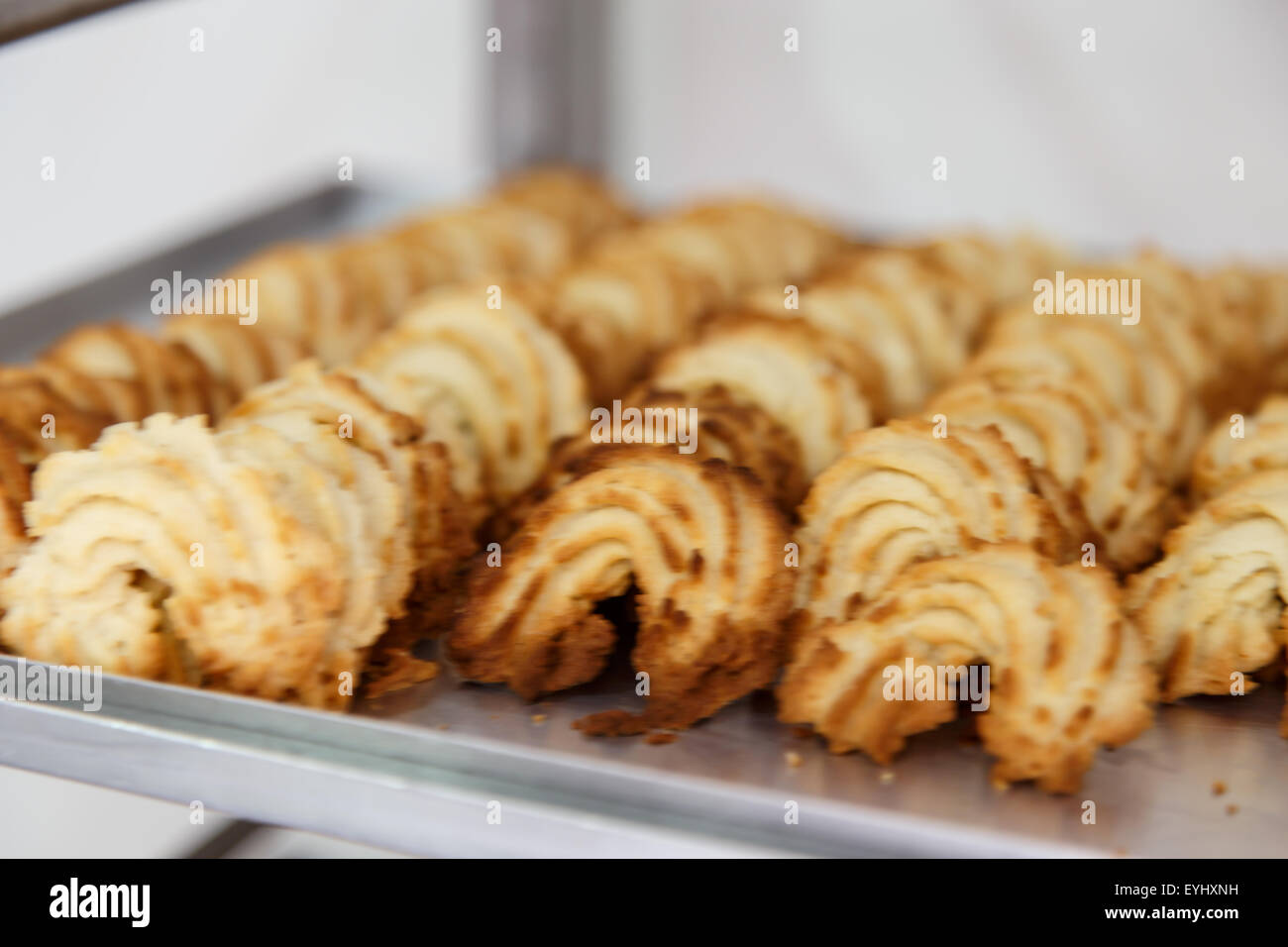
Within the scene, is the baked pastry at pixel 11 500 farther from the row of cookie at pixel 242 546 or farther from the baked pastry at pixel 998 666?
the baked pastry at pixel 998 666

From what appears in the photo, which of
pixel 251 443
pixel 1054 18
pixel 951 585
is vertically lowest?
pixel 951 585

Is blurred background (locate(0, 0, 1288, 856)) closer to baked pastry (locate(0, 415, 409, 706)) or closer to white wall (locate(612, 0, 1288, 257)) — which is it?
white wall (locate(612, 0, 1288, 257))

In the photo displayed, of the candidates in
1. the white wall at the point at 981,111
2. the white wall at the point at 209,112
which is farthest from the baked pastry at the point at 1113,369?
the white wall at the point at 209,112

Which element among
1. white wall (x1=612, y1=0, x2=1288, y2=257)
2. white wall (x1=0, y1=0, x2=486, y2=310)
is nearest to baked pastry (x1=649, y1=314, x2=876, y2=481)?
white wall (x1=612, y1=0, x2=1288, y2=257)

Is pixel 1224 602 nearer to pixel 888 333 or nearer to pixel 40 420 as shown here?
pixel 888 333

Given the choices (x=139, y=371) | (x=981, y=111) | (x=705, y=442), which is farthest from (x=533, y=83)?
(x=705, y=442)
